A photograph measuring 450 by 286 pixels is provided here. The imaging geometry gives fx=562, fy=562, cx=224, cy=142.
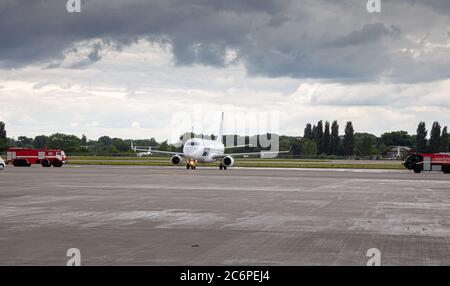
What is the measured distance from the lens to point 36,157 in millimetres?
73125

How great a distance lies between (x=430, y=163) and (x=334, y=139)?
339 feet

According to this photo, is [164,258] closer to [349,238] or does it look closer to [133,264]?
[133,264]

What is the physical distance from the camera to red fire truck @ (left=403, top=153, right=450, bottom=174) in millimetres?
62500

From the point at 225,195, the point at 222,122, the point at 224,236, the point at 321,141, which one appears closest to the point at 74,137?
the point at 321,141

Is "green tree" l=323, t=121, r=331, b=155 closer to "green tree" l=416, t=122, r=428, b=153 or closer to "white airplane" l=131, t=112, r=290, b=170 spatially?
"green tree" l=416, t=122, r=428, b=153

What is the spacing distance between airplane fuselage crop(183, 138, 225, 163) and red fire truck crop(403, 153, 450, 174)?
950 inches

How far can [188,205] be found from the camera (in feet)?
71.3

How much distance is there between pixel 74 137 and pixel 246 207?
160921 mm

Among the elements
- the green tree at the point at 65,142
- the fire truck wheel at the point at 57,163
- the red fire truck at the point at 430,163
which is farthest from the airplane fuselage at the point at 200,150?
the green tree at the point at 65,142

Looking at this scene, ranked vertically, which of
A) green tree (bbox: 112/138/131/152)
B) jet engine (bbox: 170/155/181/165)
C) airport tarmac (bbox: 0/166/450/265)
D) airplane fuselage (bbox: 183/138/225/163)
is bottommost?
airport tarmac (bbox: 0/166/450/265)

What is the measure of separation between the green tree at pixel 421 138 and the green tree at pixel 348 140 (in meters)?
18.2

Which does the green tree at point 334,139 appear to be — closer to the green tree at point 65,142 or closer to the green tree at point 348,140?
the green tree at point 348,140

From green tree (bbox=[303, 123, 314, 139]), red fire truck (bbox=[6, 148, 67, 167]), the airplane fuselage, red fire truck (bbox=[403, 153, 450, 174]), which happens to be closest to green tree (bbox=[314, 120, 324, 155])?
green tree (bbox=[303, 123, 314, 139])
